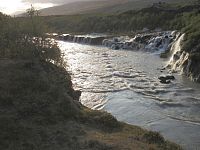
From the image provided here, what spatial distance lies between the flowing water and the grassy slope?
3.63m

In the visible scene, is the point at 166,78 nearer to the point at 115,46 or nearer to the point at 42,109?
the point at 42,109

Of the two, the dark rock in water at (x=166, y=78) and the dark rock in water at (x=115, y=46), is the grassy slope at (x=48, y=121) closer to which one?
the dark rock in water at (x=166, y=78)

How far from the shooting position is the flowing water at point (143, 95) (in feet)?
71.3

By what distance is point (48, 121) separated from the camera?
15.6 meters

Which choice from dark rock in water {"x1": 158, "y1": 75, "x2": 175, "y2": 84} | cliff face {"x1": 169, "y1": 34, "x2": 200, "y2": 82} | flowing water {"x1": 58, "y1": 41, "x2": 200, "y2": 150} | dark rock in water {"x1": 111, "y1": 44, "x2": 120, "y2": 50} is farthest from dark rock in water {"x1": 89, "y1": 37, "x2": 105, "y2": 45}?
dark rock in water {"x1": 158, "y1": 75, "x2": 175, "y2": 84}

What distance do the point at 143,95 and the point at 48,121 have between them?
13918 mm

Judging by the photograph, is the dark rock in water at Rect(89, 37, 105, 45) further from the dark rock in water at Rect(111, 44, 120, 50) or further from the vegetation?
the vegetation

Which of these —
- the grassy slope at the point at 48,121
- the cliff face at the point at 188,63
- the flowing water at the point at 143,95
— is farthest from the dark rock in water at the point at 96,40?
the grassy slope at the point at 48,121

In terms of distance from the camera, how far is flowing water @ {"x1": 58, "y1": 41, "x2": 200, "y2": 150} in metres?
21.7

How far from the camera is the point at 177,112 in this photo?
24312mm

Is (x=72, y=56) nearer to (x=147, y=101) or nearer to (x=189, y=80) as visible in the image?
(x=189, y=80)

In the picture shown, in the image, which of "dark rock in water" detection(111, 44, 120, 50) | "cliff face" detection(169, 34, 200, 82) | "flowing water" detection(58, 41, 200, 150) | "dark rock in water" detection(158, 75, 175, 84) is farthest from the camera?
"dark rock in water" detection(111, 44, 120, 50)

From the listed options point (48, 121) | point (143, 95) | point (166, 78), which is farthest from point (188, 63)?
point (48, 121)

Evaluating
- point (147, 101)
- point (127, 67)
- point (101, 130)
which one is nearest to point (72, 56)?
point (127, 67)
